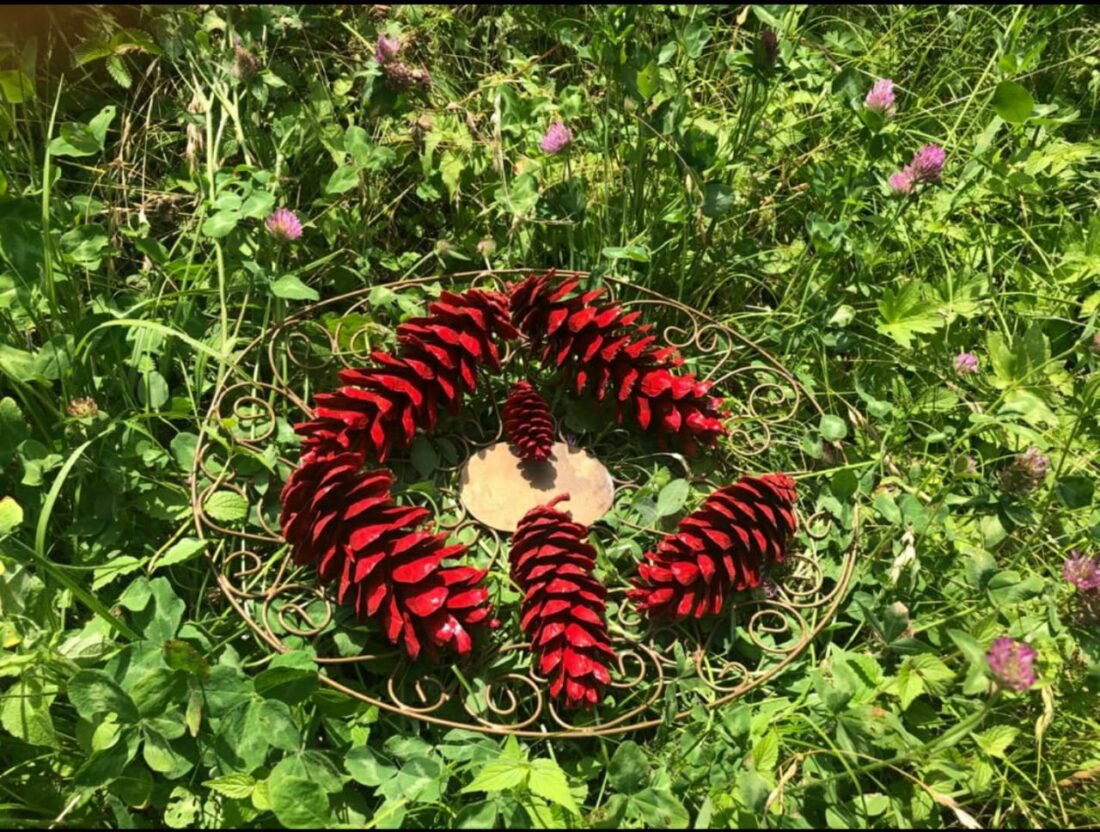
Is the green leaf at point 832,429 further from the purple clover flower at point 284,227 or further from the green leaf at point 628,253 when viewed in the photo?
the purple clover flower at point 284,227

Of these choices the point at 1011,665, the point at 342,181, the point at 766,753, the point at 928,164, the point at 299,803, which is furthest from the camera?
the point at 342,181

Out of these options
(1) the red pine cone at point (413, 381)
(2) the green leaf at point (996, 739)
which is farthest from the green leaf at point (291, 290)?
(2) the green leaf at point (996, 739)

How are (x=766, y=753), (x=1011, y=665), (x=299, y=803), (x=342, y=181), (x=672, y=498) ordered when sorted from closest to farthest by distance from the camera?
(x=1011, y=665) → (x=299, y=803) → (x=766, y=753) → (x=672, y=498) → (x=342, y=181)

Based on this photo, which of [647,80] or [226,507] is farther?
[647,80]

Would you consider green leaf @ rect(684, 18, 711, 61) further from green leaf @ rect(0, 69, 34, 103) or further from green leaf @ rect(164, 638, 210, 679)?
green leaf @ rect(164, 638, 210, 679)

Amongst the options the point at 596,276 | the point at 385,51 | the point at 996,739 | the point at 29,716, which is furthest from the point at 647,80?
the point at 29,716

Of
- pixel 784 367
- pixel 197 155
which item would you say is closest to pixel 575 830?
pixel 784 367

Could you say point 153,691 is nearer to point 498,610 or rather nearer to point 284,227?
point 498,610
